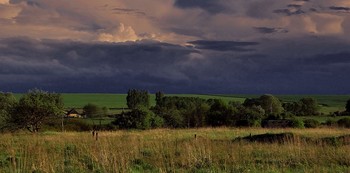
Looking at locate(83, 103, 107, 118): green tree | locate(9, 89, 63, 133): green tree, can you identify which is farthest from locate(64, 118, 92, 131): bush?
locate(83, 103, 107, 118): green tree

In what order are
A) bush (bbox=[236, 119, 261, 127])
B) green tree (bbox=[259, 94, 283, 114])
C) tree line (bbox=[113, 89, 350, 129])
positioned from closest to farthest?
tree line (bbox=[113, 89, 350, 129]) < bush (bbox=[236, 119, 261, 127]) < green tree (bbox=[259, 94, 283, 114])

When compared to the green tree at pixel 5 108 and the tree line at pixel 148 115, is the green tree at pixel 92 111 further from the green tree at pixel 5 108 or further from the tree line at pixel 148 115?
the green tree at pixel 5 108

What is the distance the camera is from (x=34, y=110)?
56906mm

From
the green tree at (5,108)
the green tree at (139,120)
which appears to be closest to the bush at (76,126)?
the green tree at (139,120)

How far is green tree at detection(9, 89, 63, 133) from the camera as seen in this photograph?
5619 centimetres

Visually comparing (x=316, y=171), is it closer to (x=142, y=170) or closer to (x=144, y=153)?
(x=142, y=170)

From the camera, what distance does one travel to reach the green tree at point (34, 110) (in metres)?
56.2

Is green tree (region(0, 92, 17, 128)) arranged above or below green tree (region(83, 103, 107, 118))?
above

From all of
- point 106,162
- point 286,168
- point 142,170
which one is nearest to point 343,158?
point 286,168

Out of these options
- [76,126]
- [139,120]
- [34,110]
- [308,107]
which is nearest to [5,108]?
[34,110]

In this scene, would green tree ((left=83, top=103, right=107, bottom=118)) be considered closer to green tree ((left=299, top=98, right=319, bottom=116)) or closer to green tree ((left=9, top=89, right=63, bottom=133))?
green tree ((left=299, top=98, right=319, bottom=116))

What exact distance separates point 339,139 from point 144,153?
46.7ft

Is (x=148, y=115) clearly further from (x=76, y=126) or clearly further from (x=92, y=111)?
(x=92, y=111)

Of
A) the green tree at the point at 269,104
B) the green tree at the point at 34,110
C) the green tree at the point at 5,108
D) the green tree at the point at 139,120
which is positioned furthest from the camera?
the green tree at the point at 269,104
